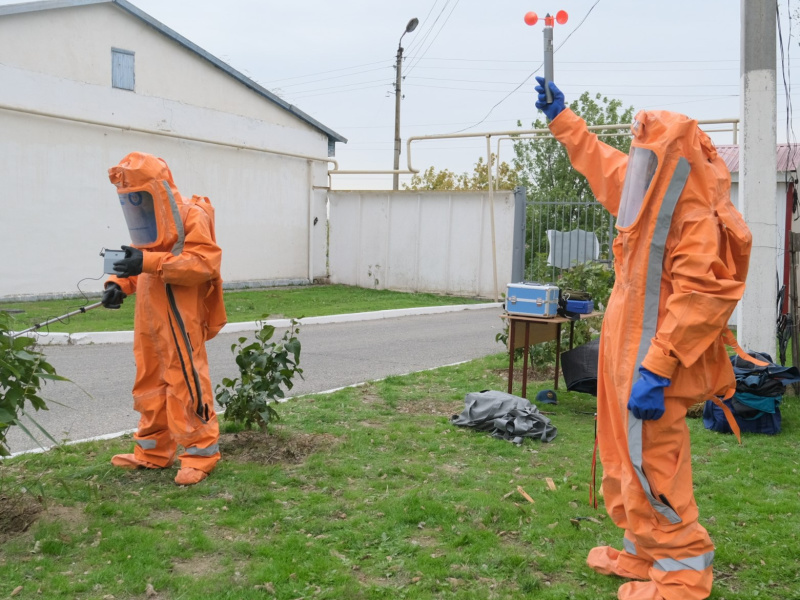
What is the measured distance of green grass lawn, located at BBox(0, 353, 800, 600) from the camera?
3.57 metres

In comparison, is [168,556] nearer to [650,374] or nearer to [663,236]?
[650,374]

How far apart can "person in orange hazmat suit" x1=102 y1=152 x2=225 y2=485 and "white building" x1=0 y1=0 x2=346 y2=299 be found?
9677 millimetres

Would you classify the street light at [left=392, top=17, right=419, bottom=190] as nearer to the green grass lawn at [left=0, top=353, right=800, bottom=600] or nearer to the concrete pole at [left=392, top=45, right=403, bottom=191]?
the concrete pole at [left=392, top=45, right=403, bottom=191]

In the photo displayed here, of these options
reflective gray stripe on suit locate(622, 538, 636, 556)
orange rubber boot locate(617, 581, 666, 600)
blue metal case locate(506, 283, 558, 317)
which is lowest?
orange rubber boot locate(617, 581, 666, 600)

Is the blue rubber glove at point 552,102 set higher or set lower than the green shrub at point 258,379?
higher

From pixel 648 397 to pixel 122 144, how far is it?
15.5 meters

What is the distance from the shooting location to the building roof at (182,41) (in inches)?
593

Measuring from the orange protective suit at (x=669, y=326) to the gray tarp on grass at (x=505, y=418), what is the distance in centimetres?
265

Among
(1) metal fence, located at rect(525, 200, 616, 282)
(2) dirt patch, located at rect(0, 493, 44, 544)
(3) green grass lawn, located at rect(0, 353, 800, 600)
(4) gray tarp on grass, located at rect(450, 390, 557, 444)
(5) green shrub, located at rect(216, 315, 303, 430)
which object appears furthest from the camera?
(1) metal fence, located at rect(525, 200, 616, 282)

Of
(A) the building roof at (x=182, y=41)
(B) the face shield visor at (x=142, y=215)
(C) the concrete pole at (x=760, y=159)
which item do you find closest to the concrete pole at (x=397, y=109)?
(A) the building roof at (x=182, y=41)

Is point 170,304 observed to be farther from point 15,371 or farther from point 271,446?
point 271,446

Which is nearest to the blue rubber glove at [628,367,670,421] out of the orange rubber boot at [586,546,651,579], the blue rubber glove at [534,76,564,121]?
the orange rubber boot at [586,546,651,579]

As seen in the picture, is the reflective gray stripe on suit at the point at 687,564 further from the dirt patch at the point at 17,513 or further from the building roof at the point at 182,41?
the building roof at the point at 182,41

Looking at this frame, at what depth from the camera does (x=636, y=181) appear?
3.37 metres
